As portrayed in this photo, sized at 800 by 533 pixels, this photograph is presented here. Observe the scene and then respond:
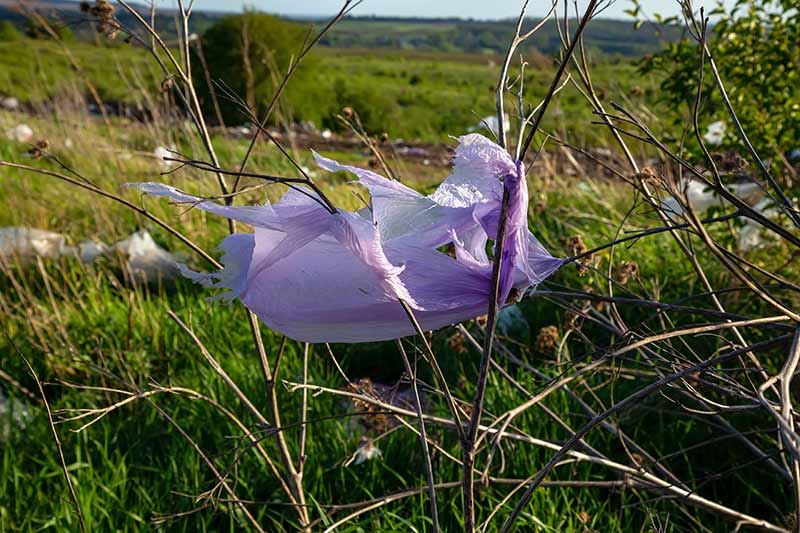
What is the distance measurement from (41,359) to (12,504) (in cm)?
78

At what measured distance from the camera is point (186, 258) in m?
3.39

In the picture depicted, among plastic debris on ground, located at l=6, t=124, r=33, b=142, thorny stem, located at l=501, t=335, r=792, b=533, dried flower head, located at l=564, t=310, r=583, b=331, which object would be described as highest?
thorny stem, located at l=501, t=335, r=792, b=533

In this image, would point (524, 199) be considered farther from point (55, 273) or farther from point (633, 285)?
point (55, 273)

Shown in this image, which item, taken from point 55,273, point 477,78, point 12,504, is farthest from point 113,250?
point 477,78

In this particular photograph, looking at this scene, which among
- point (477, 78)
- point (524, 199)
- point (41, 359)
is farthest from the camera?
point (477, 78)

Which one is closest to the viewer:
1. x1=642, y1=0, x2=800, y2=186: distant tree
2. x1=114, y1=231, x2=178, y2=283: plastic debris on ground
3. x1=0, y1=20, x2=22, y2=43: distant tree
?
x1=642, y1=0, x2=800, y2=186: distant tree

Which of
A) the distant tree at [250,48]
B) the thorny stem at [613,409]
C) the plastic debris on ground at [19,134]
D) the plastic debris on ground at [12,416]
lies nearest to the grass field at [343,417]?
the plastic debris on ground at [12,416]

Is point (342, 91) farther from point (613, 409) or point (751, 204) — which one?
point (613, 409)

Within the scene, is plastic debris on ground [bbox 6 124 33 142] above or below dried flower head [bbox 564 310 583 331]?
below

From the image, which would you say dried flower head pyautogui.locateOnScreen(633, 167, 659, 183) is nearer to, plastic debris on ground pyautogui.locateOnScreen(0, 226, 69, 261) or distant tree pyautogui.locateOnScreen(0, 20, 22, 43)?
plastic debris on ground pyautogui.locateOnScreen(0, 226, 69, 261)

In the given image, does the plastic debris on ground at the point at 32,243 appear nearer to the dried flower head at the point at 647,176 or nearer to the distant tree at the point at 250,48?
the dried flower head at the point at 647,176

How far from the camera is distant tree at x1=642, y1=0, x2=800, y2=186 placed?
99.4 inches

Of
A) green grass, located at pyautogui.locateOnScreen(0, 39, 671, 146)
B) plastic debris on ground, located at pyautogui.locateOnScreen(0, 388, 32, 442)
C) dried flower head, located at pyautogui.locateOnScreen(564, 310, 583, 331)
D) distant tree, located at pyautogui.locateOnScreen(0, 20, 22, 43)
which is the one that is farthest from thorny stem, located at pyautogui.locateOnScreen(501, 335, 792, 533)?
distant tree, located at pyautogui.locateOnScreen(0, 20, 22, 43)

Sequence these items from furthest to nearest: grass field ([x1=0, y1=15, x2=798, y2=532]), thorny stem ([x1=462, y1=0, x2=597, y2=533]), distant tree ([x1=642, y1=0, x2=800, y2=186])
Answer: distant tree ([x1=642, y1=0, x2=800, y2=186]) < grass field ([x1=0, y1=15, x2=798, y2=532]) < thorny stem ([x1=462, y1=0, x2=597, y2=533])
